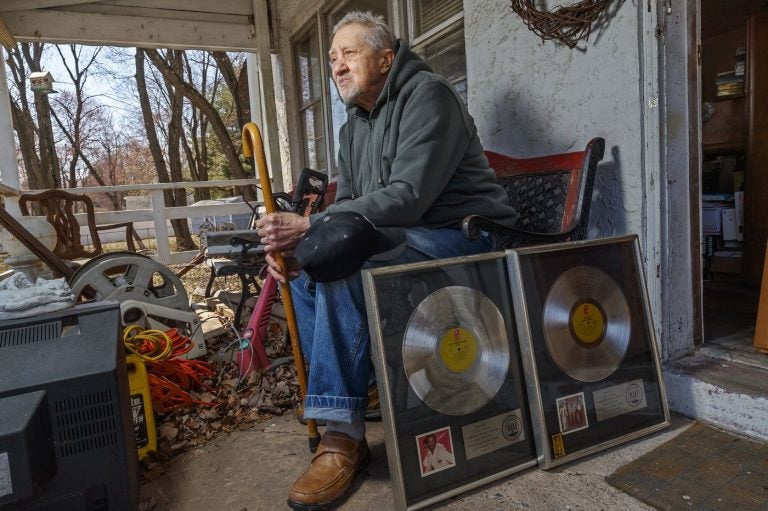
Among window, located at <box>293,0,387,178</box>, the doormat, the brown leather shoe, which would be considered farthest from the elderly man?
window, located at <box>293,0,387,178</box>

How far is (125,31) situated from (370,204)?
4.77m

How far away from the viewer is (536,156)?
2.12m

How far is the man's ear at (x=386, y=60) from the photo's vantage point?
1753mm

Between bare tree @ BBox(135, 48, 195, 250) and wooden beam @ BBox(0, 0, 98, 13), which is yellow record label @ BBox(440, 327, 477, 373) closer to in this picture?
wooden beam @ BBox(0, 0, 98, 13)

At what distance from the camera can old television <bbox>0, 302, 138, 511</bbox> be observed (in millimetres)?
1058

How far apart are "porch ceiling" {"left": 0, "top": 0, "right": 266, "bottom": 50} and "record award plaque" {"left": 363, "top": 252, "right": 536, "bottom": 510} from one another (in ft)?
16.2

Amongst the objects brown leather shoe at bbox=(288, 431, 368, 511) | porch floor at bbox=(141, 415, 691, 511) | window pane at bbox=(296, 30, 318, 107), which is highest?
window pane at bbox=(296, 30, 318, 107)

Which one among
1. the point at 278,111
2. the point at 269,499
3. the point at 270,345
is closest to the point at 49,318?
the point at 269,499

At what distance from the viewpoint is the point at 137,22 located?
486cm

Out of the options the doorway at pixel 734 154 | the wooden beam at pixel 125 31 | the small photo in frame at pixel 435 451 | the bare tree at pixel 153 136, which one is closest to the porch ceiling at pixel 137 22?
the wooden beam at pixel 125 31

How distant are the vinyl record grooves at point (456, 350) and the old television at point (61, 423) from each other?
789 mm

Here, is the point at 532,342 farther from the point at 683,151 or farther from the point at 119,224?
the point at 119,224

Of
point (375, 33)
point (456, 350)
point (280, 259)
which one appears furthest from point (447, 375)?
point (375, 33)

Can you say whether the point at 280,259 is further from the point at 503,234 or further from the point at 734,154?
the point at 734,154
